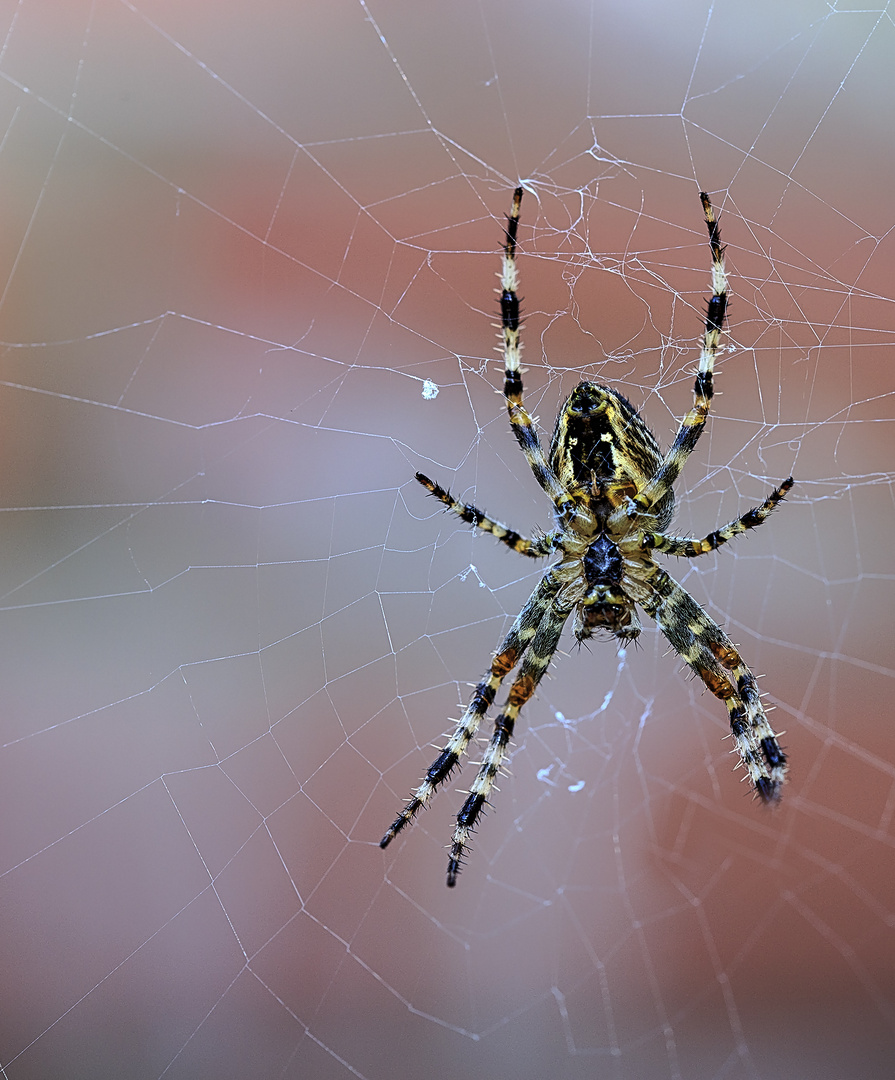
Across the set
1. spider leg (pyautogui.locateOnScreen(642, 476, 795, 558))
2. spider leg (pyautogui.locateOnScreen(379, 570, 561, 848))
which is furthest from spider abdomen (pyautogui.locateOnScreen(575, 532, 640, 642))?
spider leg (pyautogui.locateOnScreen(379, 570, 561, 848))

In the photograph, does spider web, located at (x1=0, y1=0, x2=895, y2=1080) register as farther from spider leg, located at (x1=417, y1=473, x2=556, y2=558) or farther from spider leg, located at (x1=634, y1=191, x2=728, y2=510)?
spider leg, located at (x1=634, y1=191, x2=728, y2=510)

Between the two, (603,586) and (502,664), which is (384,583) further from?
(603,586)

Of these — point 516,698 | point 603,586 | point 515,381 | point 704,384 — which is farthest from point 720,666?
point 515,381

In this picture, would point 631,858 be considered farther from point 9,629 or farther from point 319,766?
point 9,629

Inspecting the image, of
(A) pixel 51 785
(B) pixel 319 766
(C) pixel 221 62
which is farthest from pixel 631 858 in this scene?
(C) pixel 221 62

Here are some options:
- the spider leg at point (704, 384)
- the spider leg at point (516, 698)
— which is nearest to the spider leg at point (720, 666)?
the spider leg at point (516, 698)

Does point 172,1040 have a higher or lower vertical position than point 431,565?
lower

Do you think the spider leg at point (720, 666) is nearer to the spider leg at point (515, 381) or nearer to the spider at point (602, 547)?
the spider at point (602, 547)
